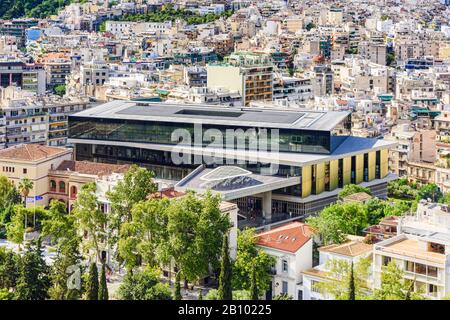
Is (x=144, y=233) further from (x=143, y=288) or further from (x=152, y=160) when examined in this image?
(x=152, y=160)

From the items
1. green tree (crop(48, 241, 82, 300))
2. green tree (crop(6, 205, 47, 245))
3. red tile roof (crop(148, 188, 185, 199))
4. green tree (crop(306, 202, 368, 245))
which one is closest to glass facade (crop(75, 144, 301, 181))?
red tile roof (crop(148, 188, 185, 199))

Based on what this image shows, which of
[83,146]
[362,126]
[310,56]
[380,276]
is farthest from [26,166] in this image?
[310,56]

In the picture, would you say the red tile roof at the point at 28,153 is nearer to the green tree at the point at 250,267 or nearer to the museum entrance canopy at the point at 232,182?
the museum entrance canopy at the point at 232,182

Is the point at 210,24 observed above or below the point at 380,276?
above

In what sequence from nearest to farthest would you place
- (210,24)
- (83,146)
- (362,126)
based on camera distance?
(83,146)
(362,126)
(210,24)

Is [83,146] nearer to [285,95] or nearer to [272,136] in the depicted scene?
[272,136]

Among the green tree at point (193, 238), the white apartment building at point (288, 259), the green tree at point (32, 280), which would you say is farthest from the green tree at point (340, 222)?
the green tree at point (32, 280)

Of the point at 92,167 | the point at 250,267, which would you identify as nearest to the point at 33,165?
the point at 92,167
